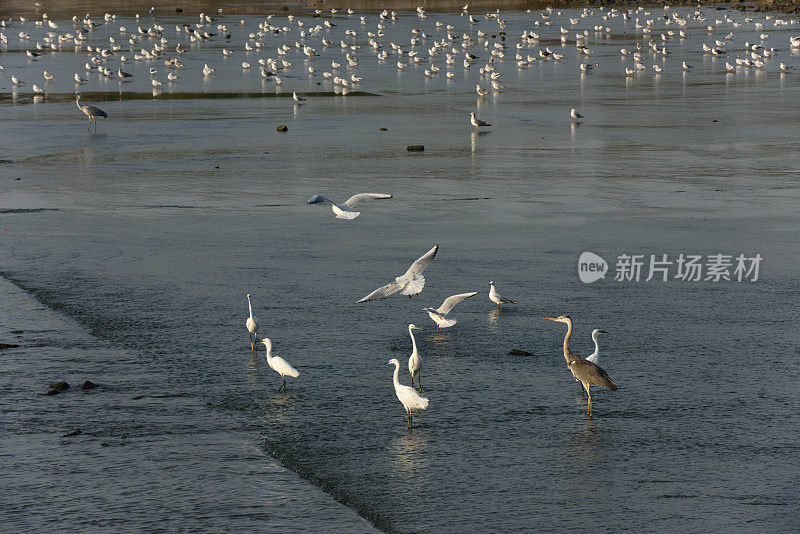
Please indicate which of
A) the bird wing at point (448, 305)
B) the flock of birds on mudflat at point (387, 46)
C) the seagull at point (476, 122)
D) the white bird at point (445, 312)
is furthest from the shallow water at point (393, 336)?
the flock of birds on mudflat at point (387, 46)

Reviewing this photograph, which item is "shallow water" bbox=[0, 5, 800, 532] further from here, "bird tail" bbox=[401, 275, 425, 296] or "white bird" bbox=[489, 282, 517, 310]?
"bird tail" bbox=[401, 275, 425, 296]

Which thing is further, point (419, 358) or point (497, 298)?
point (497, 298)

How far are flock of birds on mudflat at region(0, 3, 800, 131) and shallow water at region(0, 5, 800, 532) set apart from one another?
6911 millimetres

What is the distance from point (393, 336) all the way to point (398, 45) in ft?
158

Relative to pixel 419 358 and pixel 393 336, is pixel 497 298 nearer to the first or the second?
pixel 393 336

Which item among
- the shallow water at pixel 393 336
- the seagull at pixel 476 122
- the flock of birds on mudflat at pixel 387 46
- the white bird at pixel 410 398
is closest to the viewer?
the shallow water at pixel 393 336

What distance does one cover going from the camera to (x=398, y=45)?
189 feet

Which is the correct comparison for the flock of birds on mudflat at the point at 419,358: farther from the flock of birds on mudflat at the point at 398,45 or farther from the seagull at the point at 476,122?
the flock of birds on mudflat at the point at 398,45

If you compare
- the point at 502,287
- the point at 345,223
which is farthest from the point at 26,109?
the point at 502,287

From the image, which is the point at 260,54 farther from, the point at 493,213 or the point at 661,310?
the point at 661,310

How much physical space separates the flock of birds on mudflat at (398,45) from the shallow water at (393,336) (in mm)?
6911

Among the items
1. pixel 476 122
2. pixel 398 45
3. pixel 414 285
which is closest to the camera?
pixel 414 285

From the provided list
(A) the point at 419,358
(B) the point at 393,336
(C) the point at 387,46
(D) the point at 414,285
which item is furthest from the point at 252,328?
(C) the point at 387,46

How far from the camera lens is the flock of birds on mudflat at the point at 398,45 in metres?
44.6
